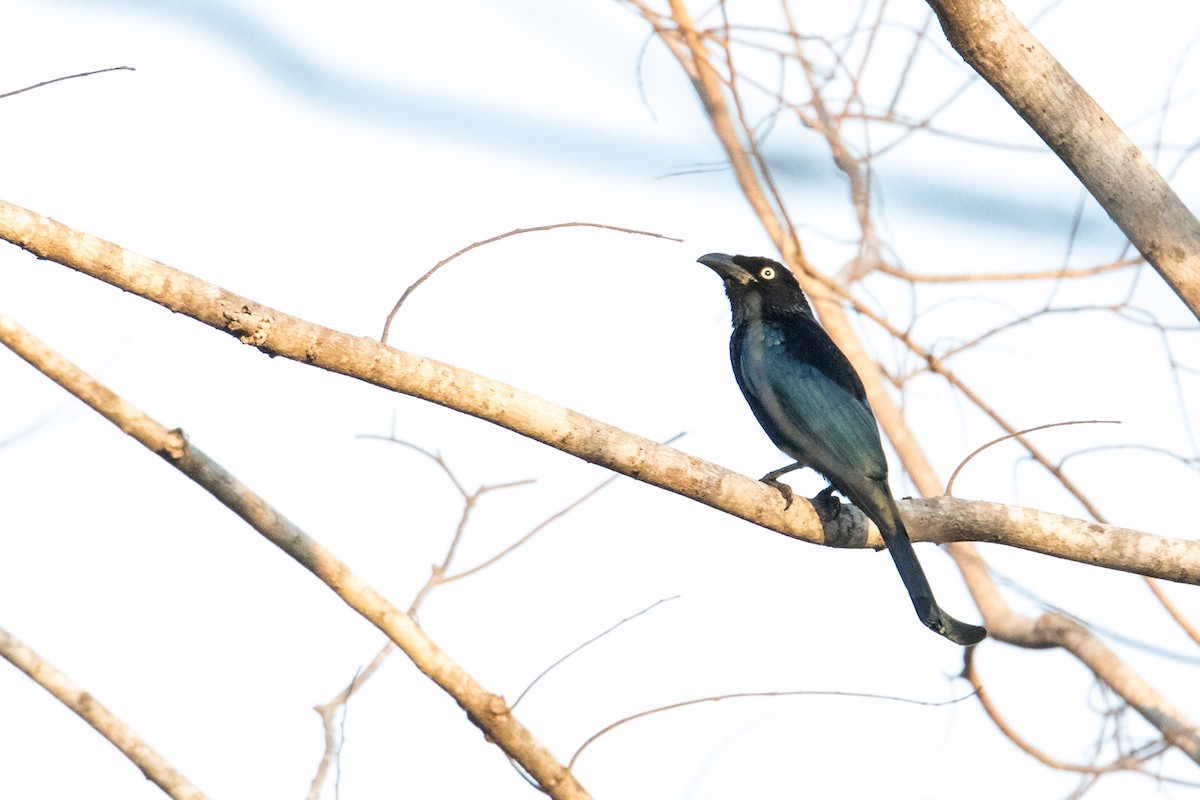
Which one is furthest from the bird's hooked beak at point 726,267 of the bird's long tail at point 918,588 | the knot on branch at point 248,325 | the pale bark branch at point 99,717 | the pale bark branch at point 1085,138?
the pale bark branch at point 99,717

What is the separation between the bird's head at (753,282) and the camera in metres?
6.49

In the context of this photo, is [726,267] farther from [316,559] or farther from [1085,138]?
[316,559]

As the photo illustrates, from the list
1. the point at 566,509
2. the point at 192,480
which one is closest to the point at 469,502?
the point at 566,509

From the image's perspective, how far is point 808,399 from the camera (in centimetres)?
566

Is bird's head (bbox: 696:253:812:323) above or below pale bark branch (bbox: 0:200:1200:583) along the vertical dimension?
above

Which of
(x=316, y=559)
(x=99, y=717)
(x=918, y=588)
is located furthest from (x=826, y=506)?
(x=99, y=717)

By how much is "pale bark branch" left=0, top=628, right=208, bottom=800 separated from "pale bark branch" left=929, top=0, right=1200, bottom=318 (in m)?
3.05

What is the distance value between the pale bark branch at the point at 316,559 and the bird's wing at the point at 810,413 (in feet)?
6.49

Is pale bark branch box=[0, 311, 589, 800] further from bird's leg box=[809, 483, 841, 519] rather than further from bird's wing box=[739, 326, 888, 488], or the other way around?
bird's wing box=[739, 326, 888, 488]

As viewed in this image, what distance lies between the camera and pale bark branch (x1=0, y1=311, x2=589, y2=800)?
3.29 metres

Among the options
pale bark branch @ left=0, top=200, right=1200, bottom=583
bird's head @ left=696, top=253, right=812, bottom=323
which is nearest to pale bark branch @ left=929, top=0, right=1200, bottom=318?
pale bark branch @ left=0, top=200, right=1200, bottom=583

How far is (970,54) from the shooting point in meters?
3.62

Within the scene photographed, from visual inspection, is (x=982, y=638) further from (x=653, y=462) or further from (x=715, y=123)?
(x=715, y=123)

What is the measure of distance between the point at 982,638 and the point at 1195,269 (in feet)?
5.17
